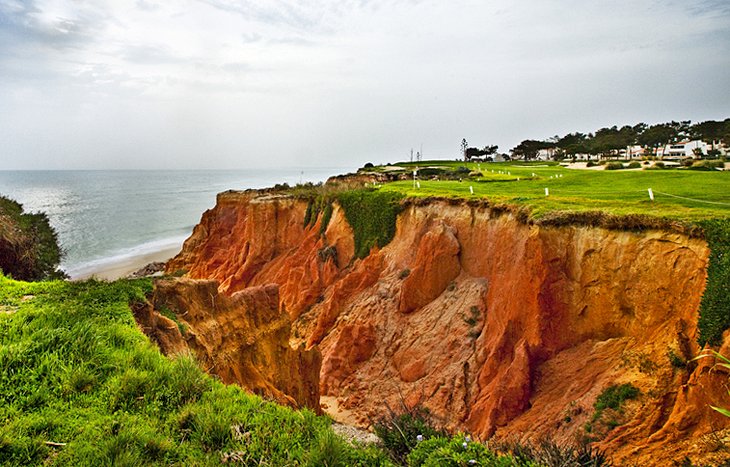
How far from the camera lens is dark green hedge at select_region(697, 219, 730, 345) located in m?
9.16

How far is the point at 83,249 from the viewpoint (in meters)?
58.5

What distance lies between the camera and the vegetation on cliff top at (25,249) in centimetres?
1805

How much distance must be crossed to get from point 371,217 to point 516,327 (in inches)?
502

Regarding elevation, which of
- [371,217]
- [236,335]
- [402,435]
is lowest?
[236,335]

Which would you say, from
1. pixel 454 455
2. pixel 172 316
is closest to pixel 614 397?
pixel 454 455

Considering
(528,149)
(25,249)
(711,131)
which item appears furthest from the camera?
(528,149)

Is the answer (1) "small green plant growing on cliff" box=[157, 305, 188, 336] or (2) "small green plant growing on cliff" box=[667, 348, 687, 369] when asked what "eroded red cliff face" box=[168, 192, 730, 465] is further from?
(1) "small green plant growing on cliff" box=[157, 305, 188, 336]

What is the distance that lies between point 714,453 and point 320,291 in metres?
20.8

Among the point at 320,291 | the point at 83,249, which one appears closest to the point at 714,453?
the point at 320,291

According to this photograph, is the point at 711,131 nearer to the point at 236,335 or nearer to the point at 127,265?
the point at 236,335

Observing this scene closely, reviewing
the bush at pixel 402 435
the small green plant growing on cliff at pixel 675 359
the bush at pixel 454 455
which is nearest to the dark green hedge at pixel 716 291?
the small green plant growing on cliff at pixel 675 359

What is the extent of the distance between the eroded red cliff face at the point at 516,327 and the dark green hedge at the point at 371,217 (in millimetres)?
830

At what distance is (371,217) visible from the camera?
84.9ft

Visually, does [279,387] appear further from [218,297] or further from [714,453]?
[714,453]
